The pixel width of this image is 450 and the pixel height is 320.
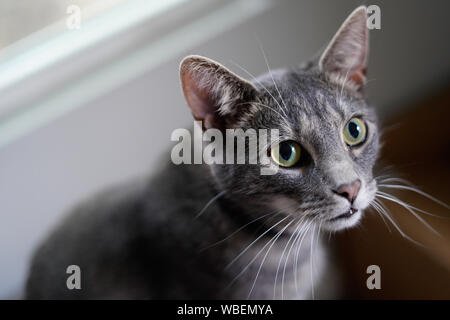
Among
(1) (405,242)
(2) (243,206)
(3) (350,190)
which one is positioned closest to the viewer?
(3) (350,190)

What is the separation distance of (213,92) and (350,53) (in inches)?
9.3

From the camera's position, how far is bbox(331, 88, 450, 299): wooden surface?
2.81 feet

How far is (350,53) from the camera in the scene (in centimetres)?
74

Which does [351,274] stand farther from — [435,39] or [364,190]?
[435,39]

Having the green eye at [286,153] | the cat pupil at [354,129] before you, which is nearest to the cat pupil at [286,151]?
the green eye at [286,153]

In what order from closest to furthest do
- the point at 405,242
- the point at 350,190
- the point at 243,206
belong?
1. the point at 350,190
2. the point at 243,206
3. the point at 405,242

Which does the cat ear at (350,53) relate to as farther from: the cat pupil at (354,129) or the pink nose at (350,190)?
the pink nose at (350,190)

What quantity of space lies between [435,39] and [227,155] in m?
0.65

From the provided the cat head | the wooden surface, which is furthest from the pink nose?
the wooden surface

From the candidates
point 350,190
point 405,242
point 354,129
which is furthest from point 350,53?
point 405,242

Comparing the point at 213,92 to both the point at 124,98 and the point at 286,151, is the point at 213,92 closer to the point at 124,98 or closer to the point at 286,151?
the point at 286,151

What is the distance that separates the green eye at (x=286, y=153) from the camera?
699 mm
